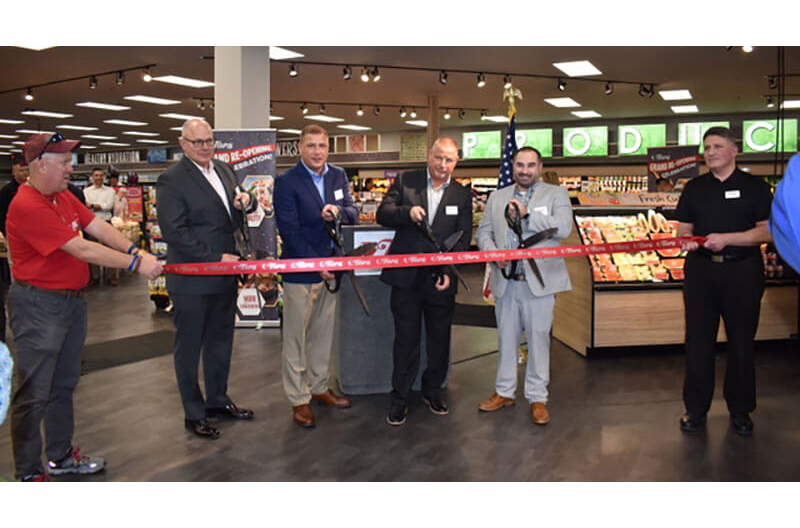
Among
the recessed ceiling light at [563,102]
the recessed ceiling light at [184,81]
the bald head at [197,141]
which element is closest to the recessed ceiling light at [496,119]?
the recessed ceiling light at [563,102]

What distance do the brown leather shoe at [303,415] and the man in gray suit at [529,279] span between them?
1.11m

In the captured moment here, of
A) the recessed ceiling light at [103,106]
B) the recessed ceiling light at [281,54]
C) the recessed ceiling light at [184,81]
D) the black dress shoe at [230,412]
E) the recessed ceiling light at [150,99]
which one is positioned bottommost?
the black dress shoe at [230,412]

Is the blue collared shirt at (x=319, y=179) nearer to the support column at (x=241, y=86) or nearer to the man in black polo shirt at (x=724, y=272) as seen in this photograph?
the man in black polo shirt at (x=724, y=272)

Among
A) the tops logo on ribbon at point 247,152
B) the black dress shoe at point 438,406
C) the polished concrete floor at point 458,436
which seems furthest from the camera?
the tops logo on ribbon at point 247,152

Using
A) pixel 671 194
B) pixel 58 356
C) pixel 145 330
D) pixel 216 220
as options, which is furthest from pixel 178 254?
pixel 671 194

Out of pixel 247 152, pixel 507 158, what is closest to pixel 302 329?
pixel 507 158

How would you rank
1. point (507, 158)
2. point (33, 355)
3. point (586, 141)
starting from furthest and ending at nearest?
1. point (586, 141)
2. point (507, 158)
3. point (33, 355)

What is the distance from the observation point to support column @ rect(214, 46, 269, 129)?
6504 millimetres

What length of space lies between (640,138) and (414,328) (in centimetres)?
1401

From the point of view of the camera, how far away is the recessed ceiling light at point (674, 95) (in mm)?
12211

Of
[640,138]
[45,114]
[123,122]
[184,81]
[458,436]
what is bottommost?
[458,436]

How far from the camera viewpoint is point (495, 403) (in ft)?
12.7

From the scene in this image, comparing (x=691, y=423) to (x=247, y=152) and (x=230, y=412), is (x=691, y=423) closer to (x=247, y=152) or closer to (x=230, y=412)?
(x=230, y=412)
